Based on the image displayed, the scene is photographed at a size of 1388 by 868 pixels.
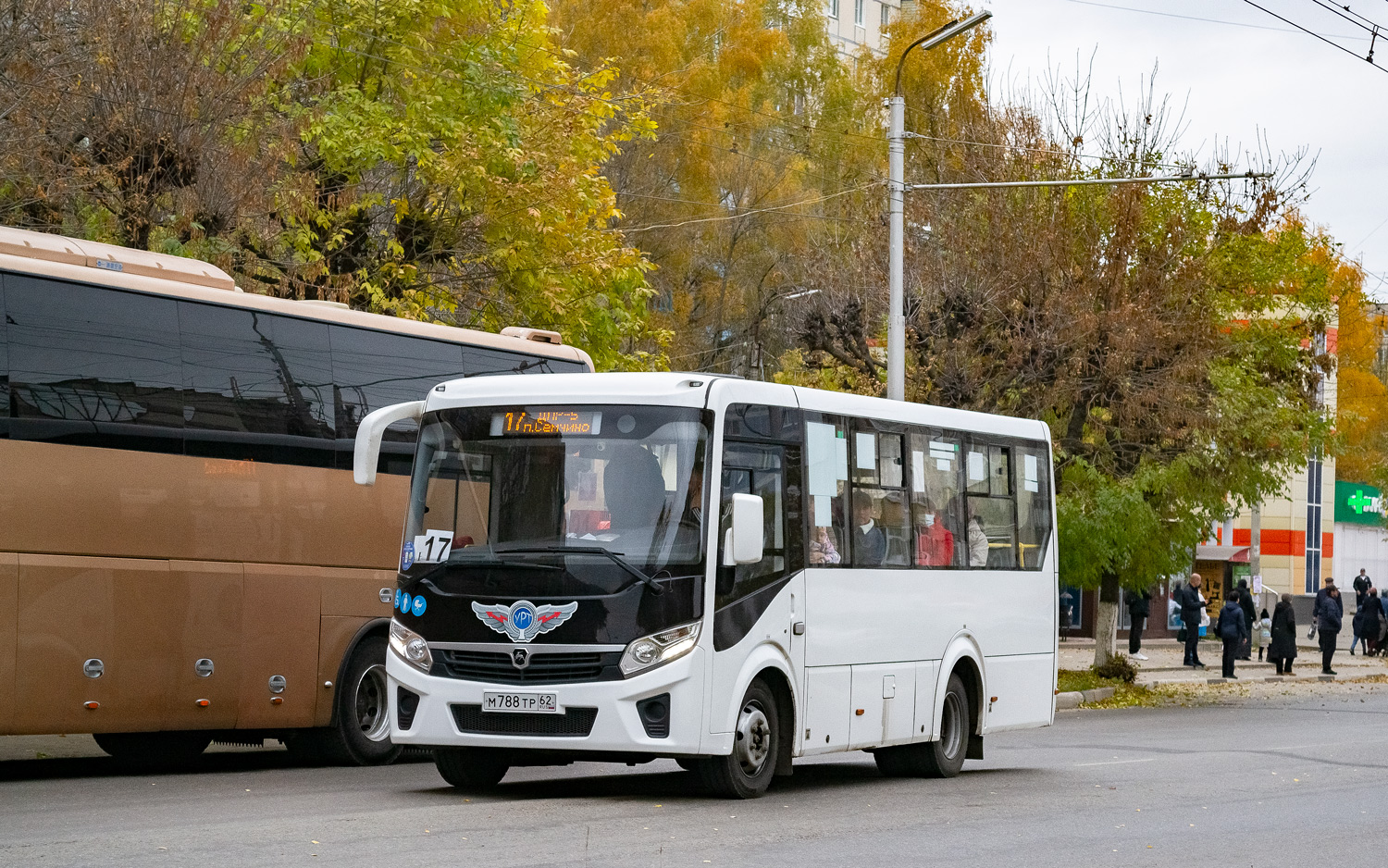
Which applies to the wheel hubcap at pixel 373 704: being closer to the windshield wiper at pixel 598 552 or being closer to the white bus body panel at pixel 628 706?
the white bus body panel at pixel 628 706

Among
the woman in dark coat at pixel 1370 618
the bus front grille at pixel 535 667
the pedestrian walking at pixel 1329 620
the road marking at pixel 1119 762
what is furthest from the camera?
the woman in dark coat at pixel 1370 618

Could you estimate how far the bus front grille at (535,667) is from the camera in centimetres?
1148

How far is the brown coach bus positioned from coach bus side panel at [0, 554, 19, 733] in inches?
0.5

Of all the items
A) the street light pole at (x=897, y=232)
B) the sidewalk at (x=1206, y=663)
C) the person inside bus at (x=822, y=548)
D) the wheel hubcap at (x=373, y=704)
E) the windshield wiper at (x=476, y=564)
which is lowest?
the sidewalk at (x=1206, y=663)

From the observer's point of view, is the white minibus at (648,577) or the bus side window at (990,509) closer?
the white minibus at (648,577)

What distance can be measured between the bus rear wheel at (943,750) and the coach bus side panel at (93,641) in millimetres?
5726

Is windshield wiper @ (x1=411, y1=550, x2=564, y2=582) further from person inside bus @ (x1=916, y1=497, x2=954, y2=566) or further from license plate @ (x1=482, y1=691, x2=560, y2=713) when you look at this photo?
person inside bus @ (x1=916, y1=497, x2=954, y2=566)

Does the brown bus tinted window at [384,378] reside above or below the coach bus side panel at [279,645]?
above

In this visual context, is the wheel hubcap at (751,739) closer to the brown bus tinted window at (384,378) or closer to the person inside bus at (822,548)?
the person inside bus at (822,548)

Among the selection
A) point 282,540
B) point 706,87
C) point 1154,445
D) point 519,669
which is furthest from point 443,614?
point 706,87

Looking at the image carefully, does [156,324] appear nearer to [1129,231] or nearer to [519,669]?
[519,669]

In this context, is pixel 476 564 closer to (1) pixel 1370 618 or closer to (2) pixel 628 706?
(2) pixel 628 706

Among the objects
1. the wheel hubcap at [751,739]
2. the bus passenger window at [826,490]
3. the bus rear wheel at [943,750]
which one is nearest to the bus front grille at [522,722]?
the wheel hubcap at [751,739]

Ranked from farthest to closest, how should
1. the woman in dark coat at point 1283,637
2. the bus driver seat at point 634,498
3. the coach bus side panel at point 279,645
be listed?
1. the woman in dark coat at point 1283,637
2. the coach bus side panel at point 279,645
3. the bus driver seat at point 634,498
